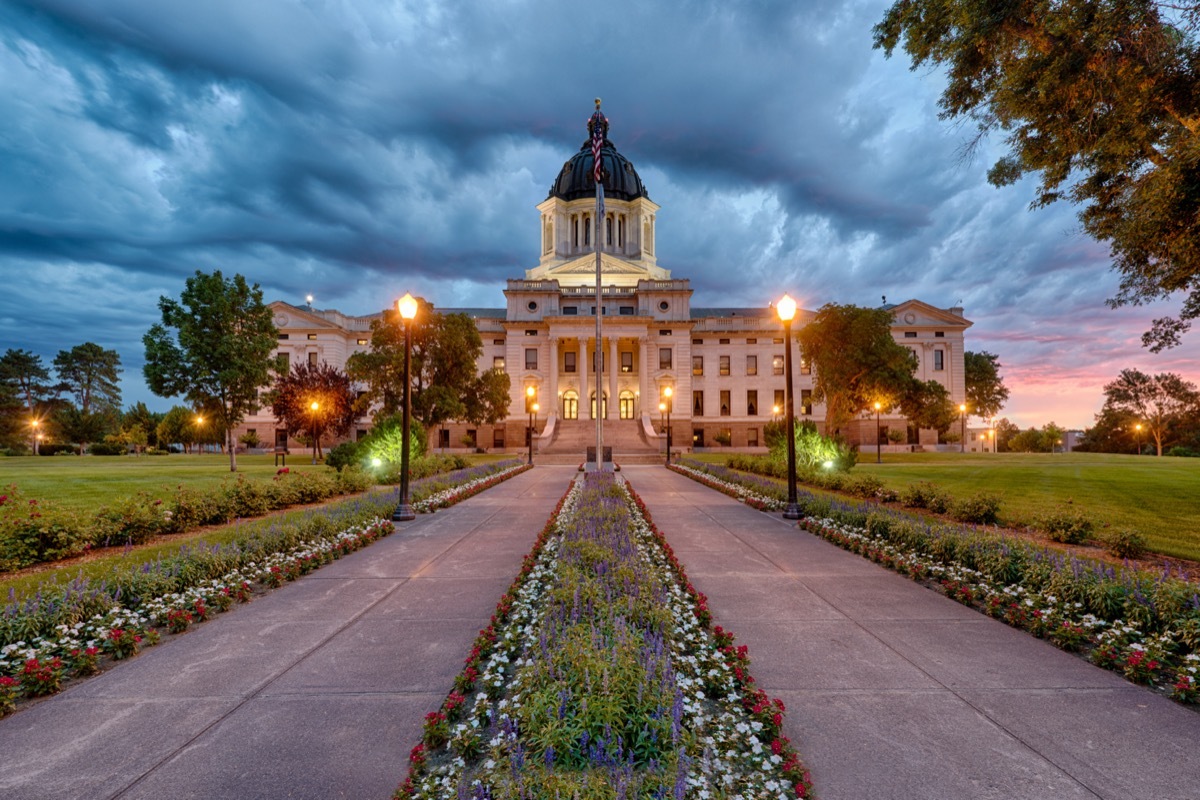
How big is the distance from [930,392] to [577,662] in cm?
4548

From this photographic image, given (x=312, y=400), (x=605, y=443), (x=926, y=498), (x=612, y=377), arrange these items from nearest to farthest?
(x=926, y=498) → (x=312, y=400) → (x=605, y=443) → (x=612, y=377)

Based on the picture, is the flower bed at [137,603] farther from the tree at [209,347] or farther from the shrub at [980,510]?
the tree at [209,347]

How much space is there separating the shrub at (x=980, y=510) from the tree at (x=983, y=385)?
78.5m

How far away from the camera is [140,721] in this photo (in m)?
4.08

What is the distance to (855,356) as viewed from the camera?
114 feet

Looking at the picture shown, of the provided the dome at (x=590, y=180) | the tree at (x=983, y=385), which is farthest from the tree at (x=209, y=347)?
the tree at (x=983, y=385)

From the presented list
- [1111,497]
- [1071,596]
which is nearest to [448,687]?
[1071,596]

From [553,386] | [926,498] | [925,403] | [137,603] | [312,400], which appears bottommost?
[137,603]

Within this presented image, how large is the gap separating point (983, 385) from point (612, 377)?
60.1 m

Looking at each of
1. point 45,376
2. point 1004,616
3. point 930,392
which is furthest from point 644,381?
point 45,376

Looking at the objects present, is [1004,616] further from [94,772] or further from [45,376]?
[45,376]

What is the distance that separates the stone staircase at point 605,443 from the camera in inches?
1614

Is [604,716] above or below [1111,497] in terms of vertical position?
above

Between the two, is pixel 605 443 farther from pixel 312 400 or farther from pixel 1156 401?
pixel 1156 401
